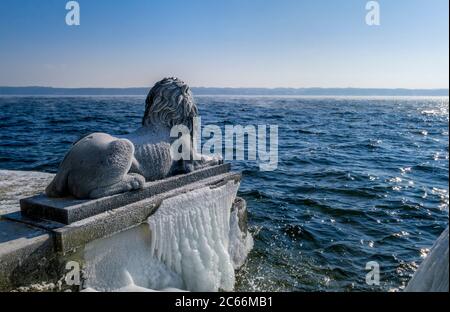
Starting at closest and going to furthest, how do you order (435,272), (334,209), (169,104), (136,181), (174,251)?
(435,272) < (136,181) < (174,251) < (169,104) < (334,209)

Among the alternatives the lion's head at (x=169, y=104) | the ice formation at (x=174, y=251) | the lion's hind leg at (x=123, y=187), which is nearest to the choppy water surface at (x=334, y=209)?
the ice formation at (x=174, y=251)

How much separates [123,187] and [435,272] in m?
3.37

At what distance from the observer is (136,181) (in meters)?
4.89

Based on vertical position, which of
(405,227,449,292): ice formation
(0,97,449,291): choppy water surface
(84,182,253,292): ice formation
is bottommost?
(0,97,449,291): choppy water surface

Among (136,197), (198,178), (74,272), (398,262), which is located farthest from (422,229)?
(74,272)

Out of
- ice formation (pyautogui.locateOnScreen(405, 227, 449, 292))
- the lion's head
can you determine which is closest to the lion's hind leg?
the lion's head

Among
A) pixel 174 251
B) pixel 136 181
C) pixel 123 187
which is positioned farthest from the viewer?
pixel 174 251

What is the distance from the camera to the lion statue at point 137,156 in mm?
4629

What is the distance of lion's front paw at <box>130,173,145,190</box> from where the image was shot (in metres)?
4.86

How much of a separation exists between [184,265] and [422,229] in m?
5.57

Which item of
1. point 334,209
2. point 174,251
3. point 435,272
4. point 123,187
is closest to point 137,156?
point 123,187

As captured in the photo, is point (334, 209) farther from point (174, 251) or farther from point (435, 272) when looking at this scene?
point (435, 272)

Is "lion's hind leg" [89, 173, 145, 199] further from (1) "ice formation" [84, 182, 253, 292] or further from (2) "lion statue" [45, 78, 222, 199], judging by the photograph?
(1) "ice formation" [84, 182, 253, 292]

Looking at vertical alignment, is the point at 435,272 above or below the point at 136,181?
below
